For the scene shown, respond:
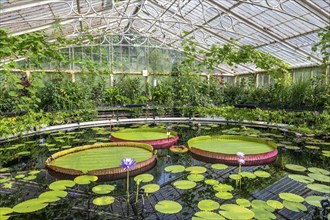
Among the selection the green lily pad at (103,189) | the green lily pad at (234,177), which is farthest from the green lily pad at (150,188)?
the green lily pad at (234,177)

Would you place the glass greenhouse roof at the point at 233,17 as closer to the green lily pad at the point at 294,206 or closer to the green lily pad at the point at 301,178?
the green lily pad at the point at 301,178

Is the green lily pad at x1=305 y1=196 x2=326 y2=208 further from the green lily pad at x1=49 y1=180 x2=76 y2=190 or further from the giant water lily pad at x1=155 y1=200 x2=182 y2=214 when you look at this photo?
the green lily pad at x1=49 y1=180 x2=76 y2=190

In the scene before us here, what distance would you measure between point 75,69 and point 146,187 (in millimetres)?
16284

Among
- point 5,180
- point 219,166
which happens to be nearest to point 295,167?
point 219,166

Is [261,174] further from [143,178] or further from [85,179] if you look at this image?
[85,179]

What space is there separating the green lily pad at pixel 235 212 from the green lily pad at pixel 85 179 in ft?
6.55

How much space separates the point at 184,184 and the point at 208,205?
74cm

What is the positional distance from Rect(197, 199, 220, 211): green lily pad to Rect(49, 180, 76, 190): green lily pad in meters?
1.92

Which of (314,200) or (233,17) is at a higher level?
(233,17)

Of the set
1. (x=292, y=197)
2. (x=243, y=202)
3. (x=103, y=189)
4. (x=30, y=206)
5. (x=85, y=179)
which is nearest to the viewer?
(x=30, y=206)

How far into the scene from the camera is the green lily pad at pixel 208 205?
2.76 m

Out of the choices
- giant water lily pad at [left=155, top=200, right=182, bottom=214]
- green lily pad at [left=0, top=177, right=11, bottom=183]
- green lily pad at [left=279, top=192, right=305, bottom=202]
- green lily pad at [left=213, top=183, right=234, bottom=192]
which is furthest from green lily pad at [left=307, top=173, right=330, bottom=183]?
green lily pad at [left=0, top=177, right=11, bottom=183]

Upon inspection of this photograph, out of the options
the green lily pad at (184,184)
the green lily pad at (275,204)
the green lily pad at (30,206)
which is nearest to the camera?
→ the green lily pad at (30,206)

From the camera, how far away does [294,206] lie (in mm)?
Answer: 2836
